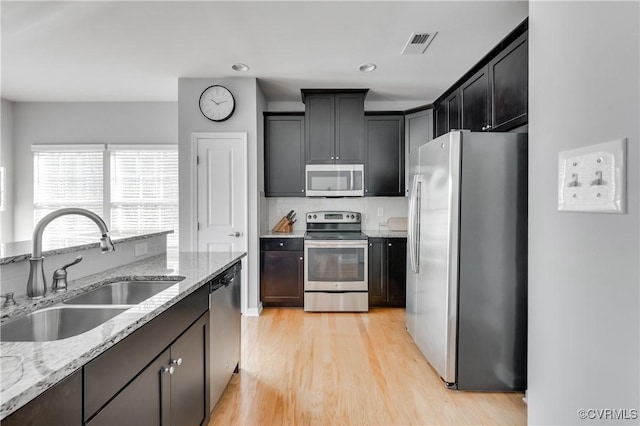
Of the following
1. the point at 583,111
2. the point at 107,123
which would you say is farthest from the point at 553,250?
the point at 107,123

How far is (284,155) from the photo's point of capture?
4.05 meters

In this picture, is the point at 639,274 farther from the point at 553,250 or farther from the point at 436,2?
the point at 436,2

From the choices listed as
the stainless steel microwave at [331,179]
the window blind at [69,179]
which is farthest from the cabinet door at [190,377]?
the window blind at [69,179]

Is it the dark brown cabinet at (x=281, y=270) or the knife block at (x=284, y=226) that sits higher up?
the knife block at (x=284, y=226)

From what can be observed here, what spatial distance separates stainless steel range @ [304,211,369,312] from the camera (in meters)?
3.66

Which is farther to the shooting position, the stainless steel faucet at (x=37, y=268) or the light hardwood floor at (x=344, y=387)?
the light hardwood floor at (x=344, y=387)

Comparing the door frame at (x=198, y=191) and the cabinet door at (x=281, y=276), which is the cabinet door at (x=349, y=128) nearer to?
the door frame at (x=198, y=191)

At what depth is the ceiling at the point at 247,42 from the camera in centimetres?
228

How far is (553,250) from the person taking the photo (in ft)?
4.01

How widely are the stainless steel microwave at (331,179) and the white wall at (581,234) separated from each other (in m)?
2.69

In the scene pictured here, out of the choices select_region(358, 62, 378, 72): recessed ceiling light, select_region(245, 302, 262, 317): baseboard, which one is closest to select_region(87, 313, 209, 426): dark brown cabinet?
select_region(245, 302, 262, 317): baseboard

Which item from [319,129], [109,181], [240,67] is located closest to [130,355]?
[240,67]

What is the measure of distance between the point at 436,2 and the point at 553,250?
187cm

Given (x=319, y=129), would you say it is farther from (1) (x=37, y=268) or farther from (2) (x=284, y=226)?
(1) (x=37, y=268)
